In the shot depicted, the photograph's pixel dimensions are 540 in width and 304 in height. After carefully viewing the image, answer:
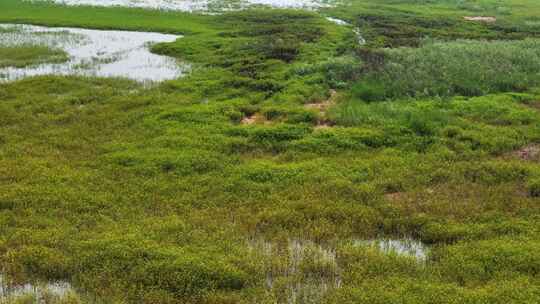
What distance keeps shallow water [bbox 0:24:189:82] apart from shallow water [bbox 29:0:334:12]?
13393 millimetres

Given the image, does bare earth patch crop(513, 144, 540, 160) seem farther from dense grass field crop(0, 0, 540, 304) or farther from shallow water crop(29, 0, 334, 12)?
shallow water crop(29, 0, 334, 12)

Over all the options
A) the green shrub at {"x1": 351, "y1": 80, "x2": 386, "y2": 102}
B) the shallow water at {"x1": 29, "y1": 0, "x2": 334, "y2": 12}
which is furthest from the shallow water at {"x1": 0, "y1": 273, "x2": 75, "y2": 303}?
the shallow water at {"x1": 29, "y1": 0, "x2": 334, "y2": 12}

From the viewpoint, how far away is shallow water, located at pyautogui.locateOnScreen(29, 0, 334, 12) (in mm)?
46438

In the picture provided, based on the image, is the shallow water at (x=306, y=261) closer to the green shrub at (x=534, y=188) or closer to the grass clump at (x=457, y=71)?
the green shrub at (x=534, y=188)

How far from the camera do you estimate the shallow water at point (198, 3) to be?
46438 millimetres

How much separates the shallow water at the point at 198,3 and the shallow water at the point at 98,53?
1339 centimetres

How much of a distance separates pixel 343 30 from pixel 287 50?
941 centimetres

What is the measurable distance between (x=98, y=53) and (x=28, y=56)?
360cm

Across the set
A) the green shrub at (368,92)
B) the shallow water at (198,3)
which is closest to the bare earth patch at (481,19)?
the shallow water at (198,3)

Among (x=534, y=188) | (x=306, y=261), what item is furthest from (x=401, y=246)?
(x=534, y=188)

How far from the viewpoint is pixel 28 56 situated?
25.5 meters

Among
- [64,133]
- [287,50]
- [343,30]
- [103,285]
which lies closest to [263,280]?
[103,285]

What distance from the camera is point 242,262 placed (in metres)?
8.98

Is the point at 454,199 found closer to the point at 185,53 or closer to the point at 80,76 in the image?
the point at 80,76
